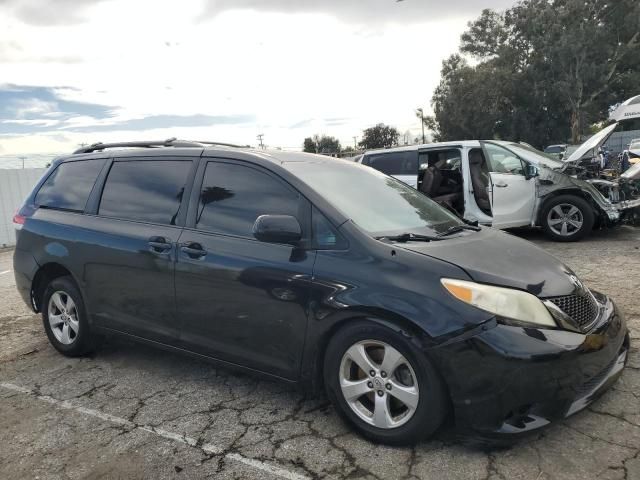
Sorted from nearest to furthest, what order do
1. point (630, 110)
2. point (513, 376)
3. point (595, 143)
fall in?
point (513, 376)
point (595, 143)
point (630, 110)

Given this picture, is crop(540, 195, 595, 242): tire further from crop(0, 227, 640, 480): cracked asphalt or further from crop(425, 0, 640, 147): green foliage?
crop(425, 0, 640, 147): green foliage

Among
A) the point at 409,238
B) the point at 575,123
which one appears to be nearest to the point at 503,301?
the point at 409,238

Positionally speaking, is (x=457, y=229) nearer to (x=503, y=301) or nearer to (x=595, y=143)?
(x=503, y=301)

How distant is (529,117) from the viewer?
39062mm

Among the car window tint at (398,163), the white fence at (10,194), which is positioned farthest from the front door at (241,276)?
the white fence at (10,194)

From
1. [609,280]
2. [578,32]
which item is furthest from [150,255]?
[578,32]

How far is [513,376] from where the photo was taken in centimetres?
242

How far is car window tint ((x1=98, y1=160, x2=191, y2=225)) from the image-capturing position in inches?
143

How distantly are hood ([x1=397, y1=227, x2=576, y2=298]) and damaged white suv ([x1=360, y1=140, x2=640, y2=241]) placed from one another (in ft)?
16.5

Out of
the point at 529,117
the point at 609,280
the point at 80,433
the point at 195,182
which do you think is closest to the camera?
the point at 80,433

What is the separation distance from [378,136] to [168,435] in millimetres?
88047

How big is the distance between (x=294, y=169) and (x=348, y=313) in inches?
42.6

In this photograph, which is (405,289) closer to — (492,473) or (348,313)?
(348,313)

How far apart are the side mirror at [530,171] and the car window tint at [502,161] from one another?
6cm
